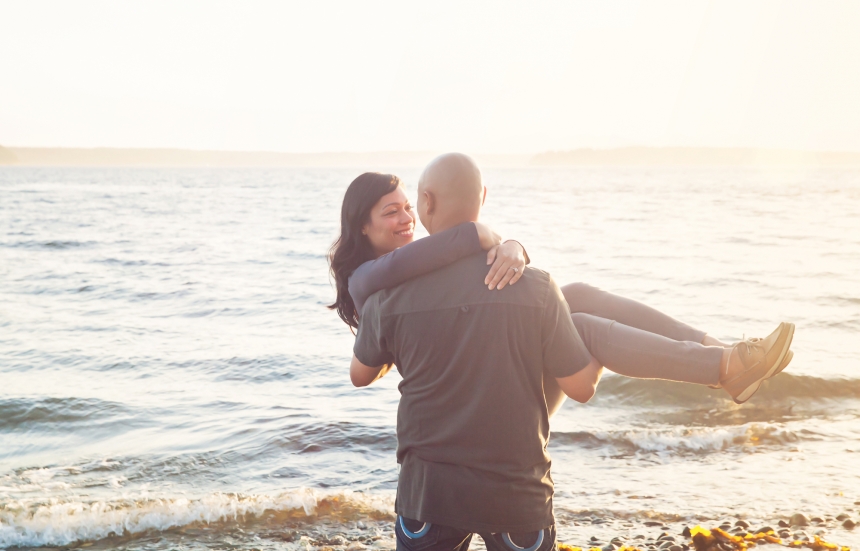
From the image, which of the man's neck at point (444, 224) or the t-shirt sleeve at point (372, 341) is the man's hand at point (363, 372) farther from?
the man's neck at point (444, 224)

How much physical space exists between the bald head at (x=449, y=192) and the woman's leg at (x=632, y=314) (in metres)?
1.05

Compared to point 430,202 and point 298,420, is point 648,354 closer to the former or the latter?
point 430,202

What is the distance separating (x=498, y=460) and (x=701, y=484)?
4.17m

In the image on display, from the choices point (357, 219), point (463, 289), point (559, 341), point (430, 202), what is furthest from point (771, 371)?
point (357, 219)

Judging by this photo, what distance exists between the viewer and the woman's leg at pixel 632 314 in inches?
134

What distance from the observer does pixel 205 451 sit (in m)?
7.33

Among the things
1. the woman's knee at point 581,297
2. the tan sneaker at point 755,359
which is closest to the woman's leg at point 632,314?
the woman's knee at point 581,297

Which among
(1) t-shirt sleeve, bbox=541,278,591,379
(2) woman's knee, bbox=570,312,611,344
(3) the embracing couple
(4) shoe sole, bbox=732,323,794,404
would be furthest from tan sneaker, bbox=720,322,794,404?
(1) t-shirt sleeve, bbox=541,278,591,379

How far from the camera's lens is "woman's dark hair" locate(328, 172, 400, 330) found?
3.23 metres

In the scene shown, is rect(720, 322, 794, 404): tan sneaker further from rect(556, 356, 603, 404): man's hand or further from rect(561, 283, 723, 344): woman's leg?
rect(556, 356, 603, 404): man's hand

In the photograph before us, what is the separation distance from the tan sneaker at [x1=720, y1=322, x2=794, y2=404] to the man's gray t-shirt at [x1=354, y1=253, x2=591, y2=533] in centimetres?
98

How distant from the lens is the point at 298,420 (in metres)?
8.21

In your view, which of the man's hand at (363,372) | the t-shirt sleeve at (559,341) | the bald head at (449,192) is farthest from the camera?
the man's hand at (363,372)

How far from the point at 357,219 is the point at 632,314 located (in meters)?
1.38
